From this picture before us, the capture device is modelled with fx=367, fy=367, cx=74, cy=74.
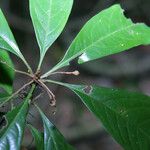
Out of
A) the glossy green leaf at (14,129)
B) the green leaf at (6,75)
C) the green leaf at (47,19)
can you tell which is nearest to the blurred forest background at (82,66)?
the green leaf at (6,75)

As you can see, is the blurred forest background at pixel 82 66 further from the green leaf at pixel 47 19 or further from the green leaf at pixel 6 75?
the green leaf at pixel 47 19

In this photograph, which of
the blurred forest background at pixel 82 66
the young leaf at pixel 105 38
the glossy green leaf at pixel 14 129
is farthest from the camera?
the blurred forest background at pixel 82 66

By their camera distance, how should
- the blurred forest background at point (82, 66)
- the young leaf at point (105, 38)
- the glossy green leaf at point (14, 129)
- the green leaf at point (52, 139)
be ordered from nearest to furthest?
the glossy green leaf at point (14, 129), the green leaf at point (52, 139), the young leaf at point (105, 38), the blurred forest background at point (82, 66)

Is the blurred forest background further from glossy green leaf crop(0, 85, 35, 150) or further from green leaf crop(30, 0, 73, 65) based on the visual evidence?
glossy green leaf crop(0, 85, 35, 150)

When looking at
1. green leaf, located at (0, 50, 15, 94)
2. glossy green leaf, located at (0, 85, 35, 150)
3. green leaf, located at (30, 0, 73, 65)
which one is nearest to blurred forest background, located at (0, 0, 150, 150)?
green leaf, located at (0, 50, 15, 94)

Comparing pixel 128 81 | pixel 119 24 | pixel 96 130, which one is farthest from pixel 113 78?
pixel 119 24

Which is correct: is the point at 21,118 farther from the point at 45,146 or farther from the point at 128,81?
the point at 128,81
